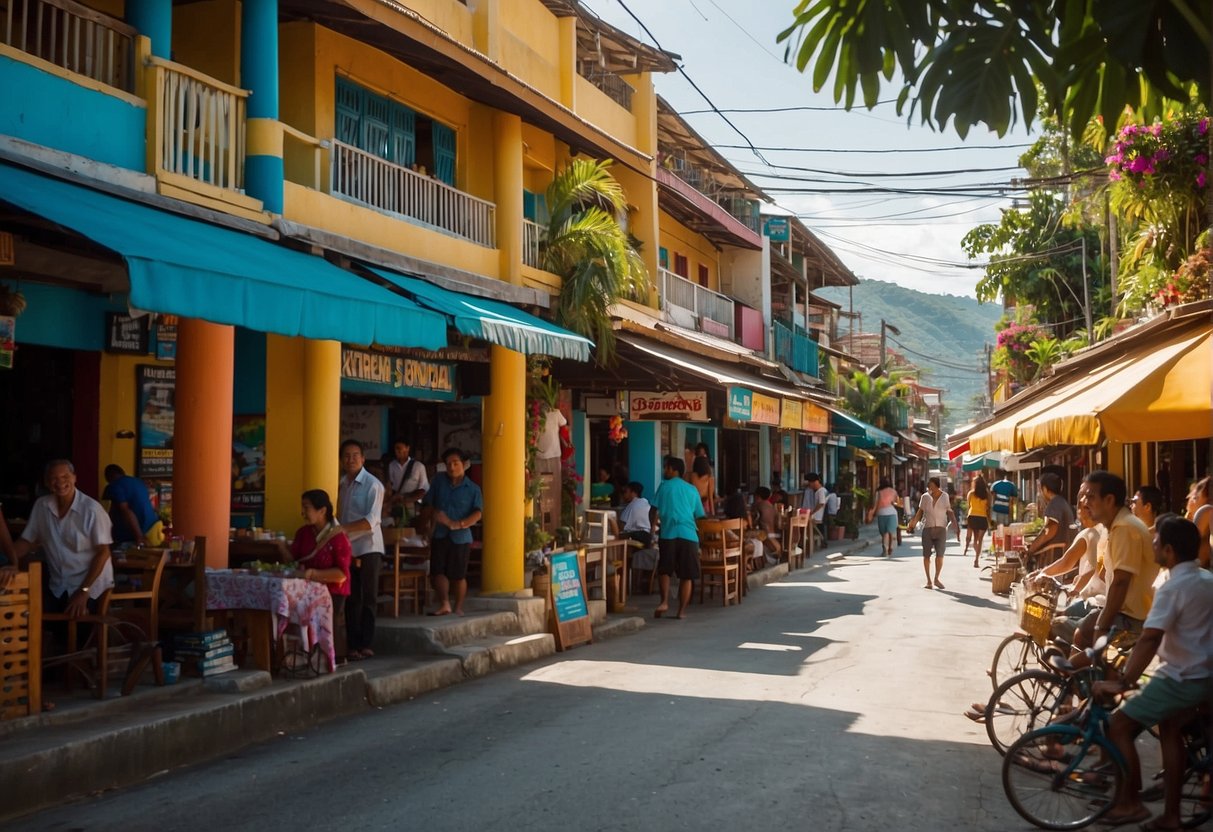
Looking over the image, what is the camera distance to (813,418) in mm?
25734

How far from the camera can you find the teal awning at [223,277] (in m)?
7.37

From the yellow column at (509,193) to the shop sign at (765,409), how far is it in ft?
20.6

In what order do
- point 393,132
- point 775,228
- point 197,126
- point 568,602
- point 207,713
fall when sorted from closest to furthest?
point 207,713 < point 197,126 < point 568,602 < point 393,132 < point 775,228

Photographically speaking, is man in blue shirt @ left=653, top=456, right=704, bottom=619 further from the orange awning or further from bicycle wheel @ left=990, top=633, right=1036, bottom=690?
the orange awning

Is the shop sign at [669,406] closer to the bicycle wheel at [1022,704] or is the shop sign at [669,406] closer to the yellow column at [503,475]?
the yellow column at [503,475]

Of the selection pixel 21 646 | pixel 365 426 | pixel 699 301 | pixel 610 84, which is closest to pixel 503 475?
pixel 365 426

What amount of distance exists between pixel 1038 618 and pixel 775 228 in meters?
23.4

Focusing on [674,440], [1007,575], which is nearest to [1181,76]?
[1007,575]

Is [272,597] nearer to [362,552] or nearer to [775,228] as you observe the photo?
[362,552]

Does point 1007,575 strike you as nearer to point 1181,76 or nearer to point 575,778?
point 575,778

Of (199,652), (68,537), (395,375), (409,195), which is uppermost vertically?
(409,195)

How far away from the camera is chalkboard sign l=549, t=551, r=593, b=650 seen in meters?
13.0

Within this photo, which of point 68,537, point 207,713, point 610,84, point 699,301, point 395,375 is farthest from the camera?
point 699,301

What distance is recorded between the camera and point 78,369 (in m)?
11.8
